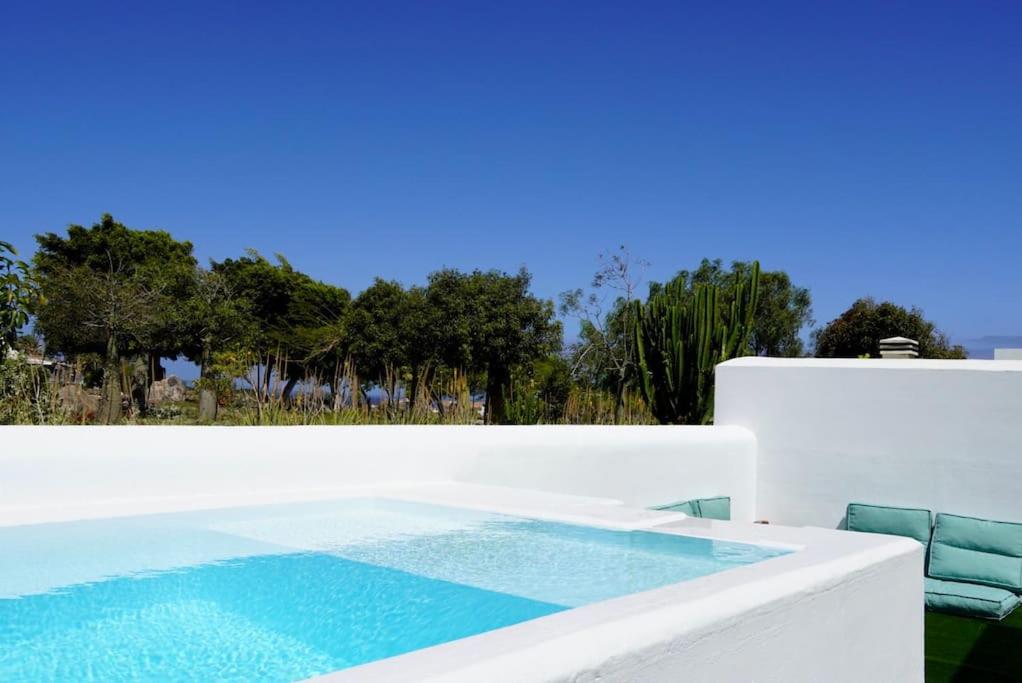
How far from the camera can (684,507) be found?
686cm

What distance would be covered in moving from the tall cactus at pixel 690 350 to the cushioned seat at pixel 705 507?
9.14 ft

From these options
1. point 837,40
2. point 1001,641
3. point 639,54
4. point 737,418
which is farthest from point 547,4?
point 1001,641

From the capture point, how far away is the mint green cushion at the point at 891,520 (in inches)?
280

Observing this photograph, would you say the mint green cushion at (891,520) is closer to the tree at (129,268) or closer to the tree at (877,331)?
the tree at (129,268)

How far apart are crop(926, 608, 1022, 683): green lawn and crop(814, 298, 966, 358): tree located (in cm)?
2582

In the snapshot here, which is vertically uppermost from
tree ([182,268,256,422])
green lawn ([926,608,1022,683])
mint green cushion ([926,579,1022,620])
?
tree ([182,268,256,422])

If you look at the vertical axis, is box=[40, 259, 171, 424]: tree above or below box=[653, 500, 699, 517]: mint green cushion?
above

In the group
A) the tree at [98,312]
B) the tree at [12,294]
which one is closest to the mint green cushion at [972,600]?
the tree at [12,294]

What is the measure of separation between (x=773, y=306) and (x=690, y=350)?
26515mm

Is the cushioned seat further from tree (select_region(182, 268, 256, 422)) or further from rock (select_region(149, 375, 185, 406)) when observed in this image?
rock (select_region(149, 375, 185, 406))

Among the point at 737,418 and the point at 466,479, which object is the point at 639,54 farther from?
the point at 466,479

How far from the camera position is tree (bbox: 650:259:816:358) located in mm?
34812

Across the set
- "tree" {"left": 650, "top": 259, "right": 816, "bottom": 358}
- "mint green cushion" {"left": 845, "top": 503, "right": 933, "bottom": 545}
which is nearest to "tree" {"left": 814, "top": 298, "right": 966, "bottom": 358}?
"tree" {"left": 650, "top": 259, "right": 816, "bottom": 358}

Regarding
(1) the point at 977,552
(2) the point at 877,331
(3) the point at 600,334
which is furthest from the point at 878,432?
(2) the point at 877,331
